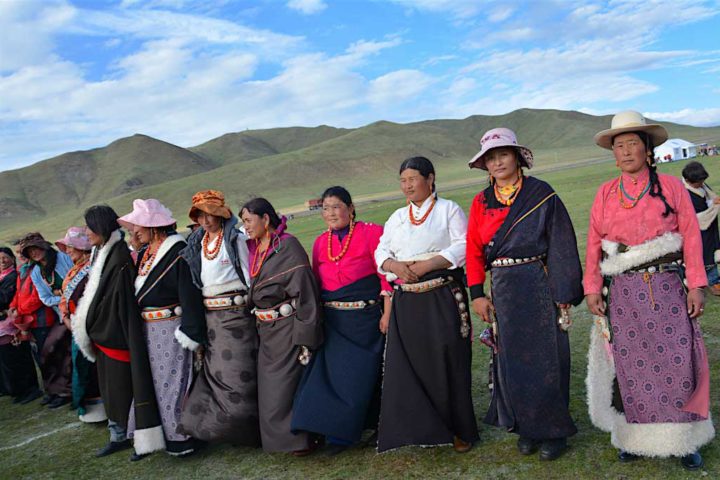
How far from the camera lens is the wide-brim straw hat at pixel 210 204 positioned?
169 inches

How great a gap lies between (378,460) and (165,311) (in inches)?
76.1

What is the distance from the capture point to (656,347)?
3.26 m

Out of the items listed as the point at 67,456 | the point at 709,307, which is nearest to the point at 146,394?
the point at 67,456

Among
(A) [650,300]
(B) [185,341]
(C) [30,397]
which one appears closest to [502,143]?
(A) [650,300]

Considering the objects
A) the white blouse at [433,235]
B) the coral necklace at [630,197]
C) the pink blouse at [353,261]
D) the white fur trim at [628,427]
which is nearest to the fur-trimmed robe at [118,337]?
the pink blouse at [353,261]

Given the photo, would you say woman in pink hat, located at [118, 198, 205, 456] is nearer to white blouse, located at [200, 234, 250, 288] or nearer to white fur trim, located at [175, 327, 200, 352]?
white fur trim, located at [175, 327, 200, 352]

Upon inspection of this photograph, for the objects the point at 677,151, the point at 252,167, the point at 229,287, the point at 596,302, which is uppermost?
the point at 252,167

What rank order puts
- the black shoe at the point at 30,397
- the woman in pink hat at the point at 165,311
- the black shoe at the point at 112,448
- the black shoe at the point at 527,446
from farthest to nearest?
the black shoe at the point at 30,397
the black shoe at the point at 112,448
the woman in pink hat at the point at 165,311
the black shoe at the point at 527,446

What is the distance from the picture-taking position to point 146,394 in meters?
4.44

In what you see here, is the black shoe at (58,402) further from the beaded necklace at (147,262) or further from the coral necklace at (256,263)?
the coral necklace at (256,263)

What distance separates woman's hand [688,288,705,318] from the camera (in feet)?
10.4

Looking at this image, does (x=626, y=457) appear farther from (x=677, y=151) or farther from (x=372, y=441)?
(x=677, y=151)

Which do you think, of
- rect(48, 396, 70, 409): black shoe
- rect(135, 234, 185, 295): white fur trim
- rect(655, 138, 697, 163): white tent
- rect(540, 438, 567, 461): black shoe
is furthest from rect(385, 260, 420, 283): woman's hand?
rect(655, 138, 697, 163): white tent

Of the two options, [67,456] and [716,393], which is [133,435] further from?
[716,393]
